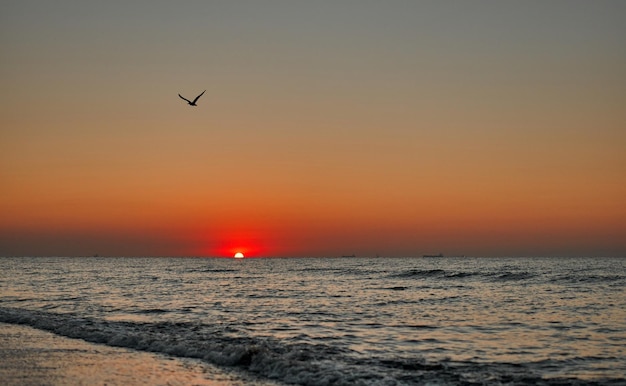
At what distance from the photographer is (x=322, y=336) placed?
67.1ft

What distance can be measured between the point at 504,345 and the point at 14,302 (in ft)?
90.5

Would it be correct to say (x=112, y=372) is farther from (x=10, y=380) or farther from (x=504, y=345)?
(x=504, y=345)

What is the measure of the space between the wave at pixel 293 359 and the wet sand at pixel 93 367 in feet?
2.74

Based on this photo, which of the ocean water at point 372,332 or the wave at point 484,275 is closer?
the ocean water at point 372,332

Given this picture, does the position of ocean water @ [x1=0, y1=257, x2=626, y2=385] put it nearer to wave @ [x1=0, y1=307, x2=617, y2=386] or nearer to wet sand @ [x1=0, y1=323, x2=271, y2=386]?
wave @ [x1=0, y1=307, x2=617, y2=386]

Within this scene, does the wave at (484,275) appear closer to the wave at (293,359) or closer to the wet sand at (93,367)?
the wave at (293,359)

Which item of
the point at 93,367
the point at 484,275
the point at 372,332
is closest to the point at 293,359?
the point at 93,367

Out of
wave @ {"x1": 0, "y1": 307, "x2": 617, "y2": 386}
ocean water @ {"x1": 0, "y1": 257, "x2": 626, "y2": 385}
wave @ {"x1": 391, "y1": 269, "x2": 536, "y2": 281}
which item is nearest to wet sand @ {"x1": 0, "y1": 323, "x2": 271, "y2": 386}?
wave @ {"x1": 0, "y1": 307, "x2": 617, "y2": 386}

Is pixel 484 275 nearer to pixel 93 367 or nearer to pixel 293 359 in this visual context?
pixel 293 359

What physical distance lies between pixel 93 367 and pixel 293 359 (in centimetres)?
507

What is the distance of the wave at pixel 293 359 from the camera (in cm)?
1380

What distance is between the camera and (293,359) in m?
15.8

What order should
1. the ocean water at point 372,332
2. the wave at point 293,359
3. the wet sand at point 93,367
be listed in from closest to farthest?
the wet sand at point 93,367
the wave at point 293,359
the ocean water at point 372,332

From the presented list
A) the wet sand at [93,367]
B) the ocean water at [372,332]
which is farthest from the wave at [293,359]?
the wet sand at [93,367]
